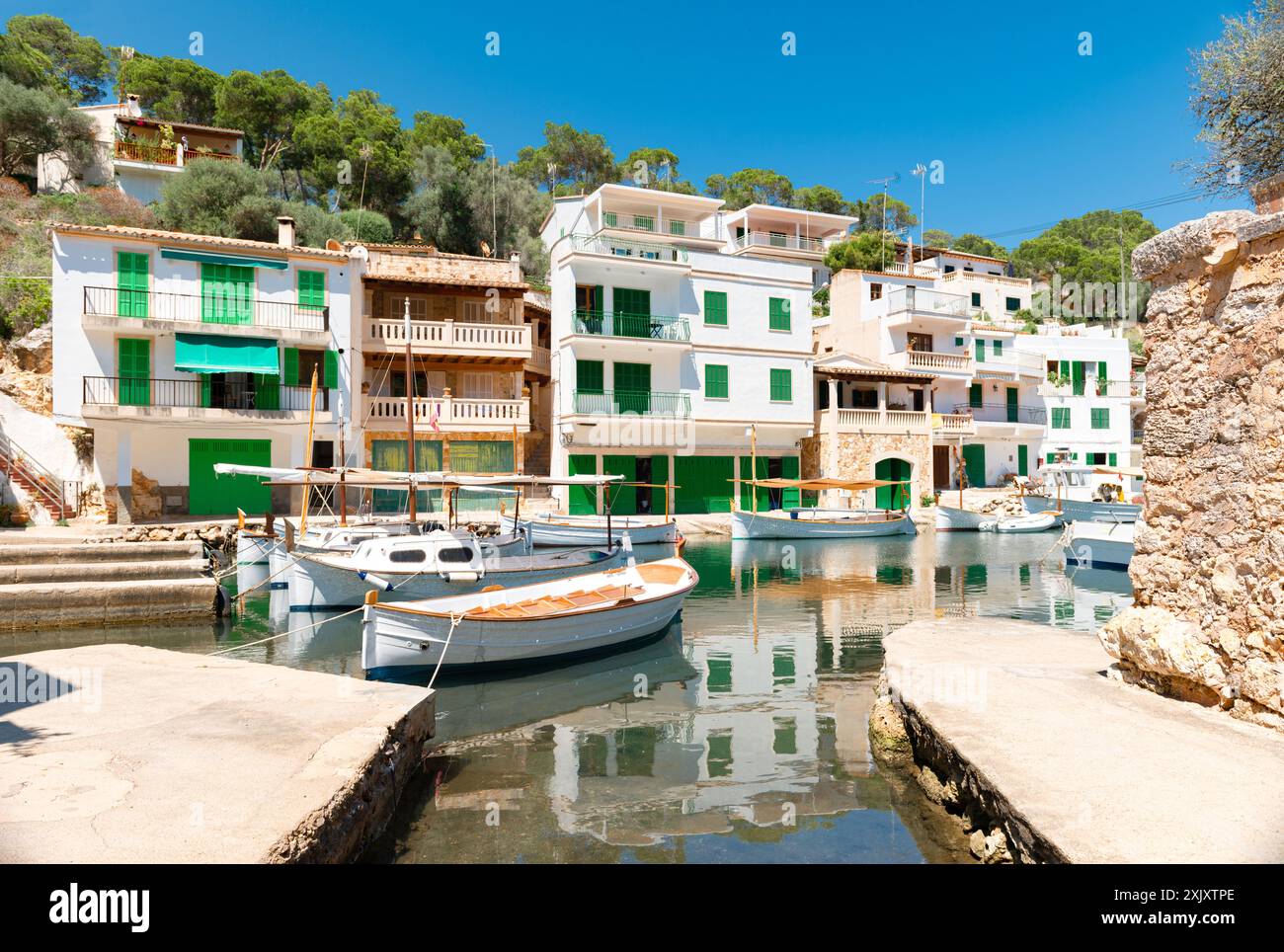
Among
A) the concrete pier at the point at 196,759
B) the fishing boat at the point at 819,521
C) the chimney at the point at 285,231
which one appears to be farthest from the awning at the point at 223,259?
the concrete pier at the point at 196,759

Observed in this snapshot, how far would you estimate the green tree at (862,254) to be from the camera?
170 feet

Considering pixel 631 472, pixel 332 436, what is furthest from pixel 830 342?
pixel 332 436

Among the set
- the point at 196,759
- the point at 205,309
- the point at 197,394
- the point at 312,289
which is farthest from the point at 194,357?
the point at 196,759

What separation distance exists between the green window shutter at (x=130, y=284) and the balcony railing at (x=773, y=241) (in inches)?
1319

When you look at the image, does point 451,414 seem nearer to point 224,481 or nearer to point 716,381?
point 224,481

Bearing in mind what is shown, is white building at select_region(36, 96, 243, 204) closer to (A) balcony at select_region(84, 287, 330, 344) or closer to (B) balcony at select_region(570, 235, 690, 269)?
(A) balcony at select_region(84, 287, 330, 344)

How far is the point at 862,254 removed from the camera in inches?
2048

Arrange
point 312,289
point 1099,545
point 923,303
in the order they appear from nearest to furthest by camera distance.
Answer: point 1099,545
point 312,289
point 923,303

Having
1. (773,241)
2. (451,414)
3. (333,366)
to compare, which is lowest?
(451,414)

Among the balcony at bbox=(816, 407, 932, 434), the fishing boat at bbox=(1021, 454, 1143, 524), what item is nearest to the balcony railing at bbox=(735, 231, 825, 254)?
the balcony at bbox=(816, 407, 932, 434)

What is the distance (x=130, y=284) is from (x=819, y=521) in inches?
1033

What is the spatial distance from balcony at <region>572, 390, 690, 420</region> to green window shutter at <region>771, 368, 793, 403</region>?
4.57 meters

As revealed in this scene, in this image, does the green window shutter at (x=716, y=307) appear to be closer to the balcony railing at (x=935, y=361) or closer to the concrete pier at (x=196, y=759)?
the balcony railing at (x=935, y=361)
